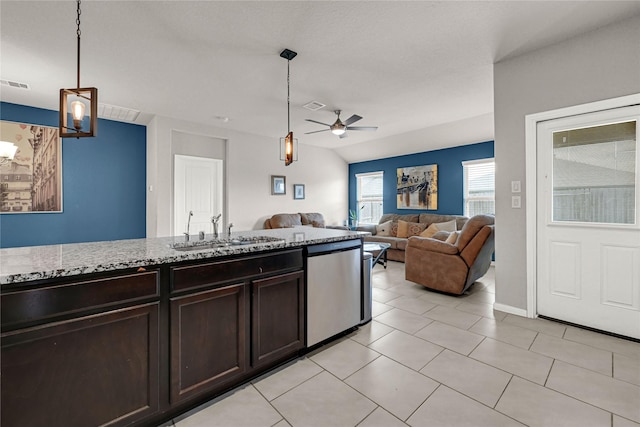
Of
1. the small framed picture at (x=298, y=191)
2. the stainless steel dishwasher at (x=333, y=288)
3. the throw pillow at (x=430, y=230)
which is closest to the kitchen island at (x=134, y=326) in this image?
the stainless steel dishwasher at (x=333, y=288)

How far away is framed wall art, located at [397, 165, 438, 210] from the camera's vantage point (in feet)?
22.1

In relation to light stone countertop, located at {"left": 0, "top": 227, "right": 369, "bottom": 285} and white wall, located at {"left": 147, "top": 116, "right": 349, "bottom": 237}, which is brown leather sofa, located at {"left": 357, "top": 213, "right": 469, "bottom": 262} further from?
light stone countertop, located at {"left": 0, "top": 227, "right": 369, "bottom": 285}

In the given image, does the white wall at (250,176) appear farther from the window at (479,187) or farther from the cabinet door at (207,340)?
the cabinet door at (207,340)

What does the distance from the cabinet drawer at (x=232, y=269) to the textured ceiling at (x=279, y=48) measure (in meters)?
2.04

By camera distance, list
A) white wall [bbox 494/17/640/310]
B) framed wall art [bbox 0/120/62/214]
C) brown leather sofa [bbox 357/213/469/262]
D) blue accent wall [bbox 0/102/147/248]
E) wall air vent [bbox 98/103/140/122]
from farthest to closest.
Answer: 1. brown leather sofa [bbox 357/213/469/262]
2. wall air vent [bbox 98/103/140/122]
3. blue accent wall [bbox 0/102/147/248]
4. framed wall art [bbox 0/120/62/214]
5. white wall [bbox 494/17/640/310]

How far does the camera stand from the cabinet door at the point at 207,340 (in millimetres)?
1587

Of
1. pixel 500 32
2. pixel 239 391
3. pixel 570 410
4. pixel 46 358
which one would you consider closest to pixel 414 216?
pixel 500 32

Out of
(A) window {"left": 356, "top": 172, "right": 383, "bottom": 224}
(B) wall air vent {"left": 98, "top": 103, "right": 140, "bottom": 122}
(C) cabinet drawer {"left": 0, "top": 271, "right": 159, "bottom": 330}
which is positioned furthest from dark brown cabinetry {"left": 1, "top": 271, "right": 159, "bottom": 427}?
(A) window {"left": 356, "top": 172, "right": 383, "bottom": 224}

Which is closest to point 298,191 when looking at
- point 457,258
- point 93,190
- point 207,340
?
point 93,190

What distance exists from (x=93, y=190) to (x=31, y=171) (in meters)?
0.82

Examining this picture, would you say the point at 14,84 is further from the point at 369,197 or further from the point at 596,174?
the point at 369,197

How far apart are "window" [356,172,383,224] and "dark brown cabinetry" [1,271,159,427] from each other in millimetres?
7152

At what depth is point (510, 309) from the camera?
3121 millimetres

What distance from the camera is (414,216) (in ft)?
22.6
